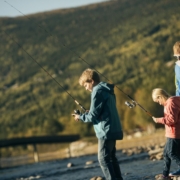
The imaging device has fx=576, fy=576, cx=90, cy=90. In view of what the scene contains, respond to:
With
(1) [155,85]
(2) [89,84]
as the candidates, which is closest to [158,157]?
(2) [89,84]

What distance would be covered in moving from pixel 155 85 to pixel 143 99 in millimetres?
16363

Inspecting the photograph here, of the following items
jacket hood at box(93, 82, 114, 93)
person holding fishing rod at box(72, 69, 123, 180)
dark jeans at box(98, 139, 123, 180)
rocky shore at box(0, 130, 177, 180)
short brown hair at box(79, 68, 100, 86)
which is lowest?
rocky shore at box(0, 130, 177, 180)

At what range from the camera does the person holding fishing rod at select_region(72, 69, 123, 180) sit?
9.30 meters

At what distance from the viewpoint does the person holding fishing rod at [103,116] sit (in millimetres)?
9297

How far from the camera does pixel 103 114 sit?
9.37 m

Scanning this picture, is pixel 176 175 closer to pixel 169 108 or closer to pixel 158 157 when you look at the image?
pixel 169 108

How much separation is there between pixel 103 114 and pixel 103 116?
35mm

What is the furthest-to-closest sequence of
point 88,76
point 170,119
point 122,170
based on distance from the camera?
1. point 122,170
2. point 170,119
3. point 88,76

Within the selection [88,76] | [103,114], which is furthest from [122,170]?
[88,76]

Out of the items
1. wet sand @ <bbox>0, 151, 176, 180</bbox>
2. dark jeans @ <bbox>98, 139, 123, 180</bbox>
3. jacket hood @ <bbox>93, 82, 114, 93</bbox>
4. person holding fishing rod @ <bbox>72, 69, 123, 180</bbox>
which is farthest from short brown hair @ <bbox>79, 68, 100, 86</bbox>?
wet sand @ <bbox>0, 151, 176, 180</bbox>

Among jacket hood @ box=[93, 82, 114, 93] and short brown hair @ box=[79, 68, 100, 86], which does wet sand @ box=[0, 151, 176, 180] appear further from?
short brown hair @ box=[79, 68, 100, 86]

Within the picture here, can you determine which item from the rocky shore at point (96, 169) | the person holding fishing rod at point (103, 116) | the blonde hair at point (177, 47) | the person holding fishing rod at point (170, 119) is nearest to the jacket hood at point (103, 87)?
the person holding fishing rod at point (103, 116)

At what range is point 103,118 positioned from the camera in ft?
30.7

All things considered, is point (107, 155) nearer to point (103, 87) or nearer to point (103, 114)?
point (103, 114)
